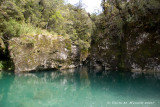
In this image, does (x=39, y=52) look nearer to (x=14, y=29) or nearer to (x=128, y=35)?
(x=14, y=29)

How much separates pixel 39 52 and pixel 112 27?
8.93m

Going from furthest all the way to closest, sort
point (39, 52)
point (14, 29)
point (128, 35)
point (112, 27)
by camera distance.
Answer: point (112, 27) → point (128, 35) → point (39, 52) → point (14, 29)

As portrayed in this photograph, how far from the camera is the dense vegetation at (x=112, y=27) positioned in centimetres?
1232

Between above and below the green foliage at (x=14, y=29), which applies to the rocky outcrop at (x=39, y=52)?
below

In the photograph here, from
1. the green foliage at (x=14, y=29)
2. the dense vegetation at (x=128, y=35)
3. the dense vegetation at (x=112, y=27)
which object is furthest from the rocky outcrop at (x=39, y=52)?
the dense vegetation at (x=128, y=35)

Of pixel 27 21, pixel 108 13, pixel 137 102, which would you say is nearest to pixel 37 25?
pixel 27 21

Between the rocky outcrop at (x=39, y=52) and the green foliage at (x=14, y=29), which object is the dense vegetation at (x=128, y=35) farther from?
the green foliage at (x=14, y=29)

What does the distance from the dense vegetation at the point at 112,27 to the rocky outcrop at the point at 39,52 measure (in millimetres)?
1021

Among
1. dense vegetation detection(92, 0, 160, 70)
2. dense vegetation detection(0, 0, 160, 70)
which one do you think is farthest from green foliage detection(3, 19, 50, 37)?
dense vegetation detection(92, 0, 160, 70)

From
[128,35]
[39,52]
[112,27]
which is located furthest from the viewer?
[112,27]

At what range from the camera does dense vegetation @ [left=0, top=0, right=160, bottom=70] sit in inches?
485

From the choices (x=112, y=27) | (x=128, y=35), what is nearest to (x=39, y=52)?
(x=112, y=27)

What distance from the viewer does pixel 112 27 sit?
15.7 m

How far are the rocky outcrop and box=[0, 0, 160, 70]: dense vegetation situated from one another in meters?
1.02
